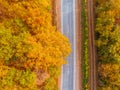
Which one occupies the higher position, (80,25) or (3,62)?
(80,25)

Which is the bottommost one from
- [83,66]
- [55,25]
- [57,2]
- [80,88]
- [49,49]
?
[80,88]

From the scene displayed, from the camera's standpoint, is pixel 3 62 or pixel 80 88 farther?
pixel 80 88

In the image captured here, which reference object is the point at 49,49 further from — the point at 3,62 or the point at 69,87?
the point at 69,87

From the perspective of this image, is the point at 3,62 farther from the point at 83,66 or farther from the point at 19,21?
the point at 83,66

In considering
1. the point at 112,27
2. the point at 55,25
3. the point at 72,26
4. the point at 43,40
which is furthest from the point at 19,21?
the point at 112,27

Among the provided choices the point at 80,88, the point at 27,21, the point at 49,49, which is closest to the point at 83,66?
the point at 80,88

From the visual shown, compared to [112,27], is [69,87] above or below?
below
